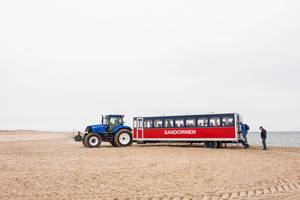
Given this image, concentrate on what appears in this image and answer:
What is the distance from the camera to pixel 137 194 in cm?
895

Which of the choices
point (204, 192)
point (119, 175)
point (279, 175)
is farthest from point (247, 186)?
point (119, 175)

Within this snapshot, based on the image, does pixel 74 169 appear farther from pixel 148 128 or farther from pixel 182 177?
pixel 148 128

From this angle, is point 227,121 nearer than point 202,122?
Yes

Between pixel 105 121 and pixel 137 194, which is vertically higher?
pixel 105 121

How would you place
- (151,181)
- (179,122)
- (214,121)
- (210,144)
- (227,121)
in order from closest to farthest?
1. (151,181)
2. (227,121)
3. (214,121)
4. (210,144)
5. (179,122)

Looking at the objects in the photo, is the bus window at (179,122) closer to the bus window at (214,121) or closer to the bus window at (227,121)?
the bus window at (214,121)

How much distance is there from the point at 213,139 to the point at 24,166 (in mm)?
14533

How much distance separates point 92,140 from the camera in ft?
85.1

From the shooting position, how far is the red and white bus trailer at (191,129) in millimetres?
24656

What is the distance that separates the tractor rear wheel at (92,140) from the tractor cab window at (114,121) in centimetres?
138

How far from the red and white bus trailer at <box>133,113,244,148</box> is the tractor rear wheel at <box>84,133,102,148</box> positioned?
12.7ft

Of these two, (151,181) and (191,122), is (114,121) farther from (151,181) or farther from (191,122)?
(151,181)

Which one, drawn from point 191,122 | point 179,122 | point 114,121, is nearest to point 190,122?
point 191,122

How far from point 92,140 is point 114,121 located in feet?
7.08
